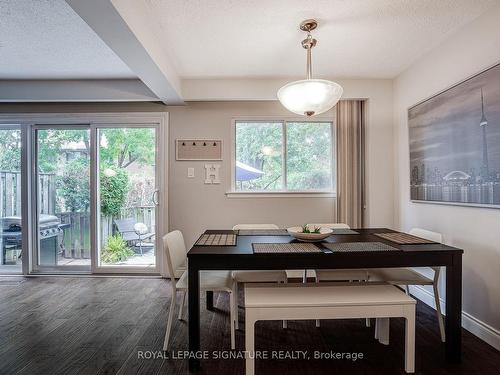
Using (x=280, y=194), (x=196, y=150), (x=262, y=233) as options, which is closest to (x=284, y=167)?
(x=280, y=194)

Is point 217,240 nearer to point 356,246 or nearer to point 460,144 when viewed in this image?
point 356,246

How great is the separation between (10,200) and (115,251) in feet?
4.94

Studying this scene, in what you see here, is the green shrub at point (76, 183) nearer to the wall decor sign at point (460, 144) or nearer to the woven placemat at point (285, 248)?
the woven placemat at point (285, 248)

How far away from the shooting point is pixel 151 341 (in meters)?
2.00

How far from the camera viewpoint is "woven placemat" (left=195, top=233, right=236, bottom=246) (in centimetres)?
189

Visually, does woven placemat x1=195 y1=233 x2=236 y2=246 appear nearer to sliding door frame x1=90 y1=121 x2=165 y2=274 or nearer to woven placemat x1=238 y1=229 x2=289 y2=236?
woven placemat x1=238 y1=229 x2=289 y2=236

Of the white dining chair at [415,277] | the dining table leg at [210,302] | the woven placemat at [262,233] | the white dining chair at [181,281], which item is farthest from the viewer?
the dining table leg at [210,302]

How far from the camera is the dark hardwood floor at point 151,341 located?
1702mm

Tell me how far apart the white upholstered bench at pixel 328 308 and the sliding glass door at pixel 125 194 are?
7.43 feet

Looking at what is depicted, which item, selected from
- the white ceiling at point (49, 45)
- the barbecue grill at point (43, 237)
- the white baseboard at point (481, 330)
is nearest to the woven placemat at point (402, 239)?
the white baseboard at point (481, 330)

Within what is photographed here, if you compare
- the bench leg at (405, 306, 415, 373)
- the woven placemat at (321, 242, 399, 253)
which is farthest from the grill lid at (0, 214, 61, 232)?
the bench leg at (405, 306, 415, 373)

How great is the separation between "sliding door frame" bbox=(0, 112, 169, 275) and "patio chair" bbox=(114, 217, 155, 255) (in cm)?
20

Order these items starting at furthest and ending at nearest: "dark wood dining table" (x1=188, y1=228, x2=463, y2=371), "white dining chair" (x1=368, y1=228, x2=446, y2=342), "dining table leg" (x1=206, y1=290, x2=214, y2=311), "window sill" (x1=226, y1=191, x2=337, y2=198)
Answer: "window sill" (x1=226, y1=191, x2=337, y2=198), "dining table leg" (x1=206, y1=290, x2=214, y2=311), "white dining chair" (x1=368, y1=228, x2=446, y2=342), "dark wood dining table" (x1=188, y1=228, x2=463, y2=371)

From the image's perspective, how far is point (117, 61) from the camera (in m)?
2.68
